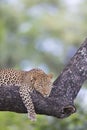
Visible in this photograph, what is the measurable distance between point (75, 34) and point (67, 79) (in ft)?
51.6

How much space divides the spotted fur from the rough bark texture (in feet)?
0.13

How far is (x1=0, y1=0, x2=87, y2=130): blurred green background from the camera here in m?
18.1

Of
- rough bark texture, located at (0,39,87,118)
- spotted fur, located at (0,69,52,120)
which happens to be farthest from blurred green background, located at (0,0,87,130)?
rough bark texture, located at (0,39,87,118)

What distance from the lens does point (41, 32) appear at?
20750mm

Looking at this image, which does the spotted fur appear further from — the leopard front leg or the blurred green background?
the blurred green background

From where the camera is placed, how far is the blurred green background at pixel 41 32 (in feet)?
59.4

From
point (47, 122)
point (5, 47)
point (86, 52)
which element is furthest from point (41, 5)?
point (86, 52)

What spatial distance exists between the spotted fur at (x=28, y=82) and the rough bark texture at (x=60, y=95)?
39 mm

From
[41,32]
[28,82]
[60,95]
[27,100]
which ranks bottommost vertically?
[41,32]

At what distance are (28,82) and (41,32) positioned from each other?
15862 millimetres

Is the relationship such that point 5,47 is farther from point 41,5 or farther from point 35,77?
point 35,77

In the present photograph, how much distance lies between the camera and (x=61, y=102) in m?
4.33

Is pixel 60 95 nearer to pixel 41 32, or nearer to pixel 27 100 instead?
pixel 27 100

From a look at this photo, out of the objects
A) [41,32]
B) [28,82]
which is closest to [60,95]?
[28,82]
